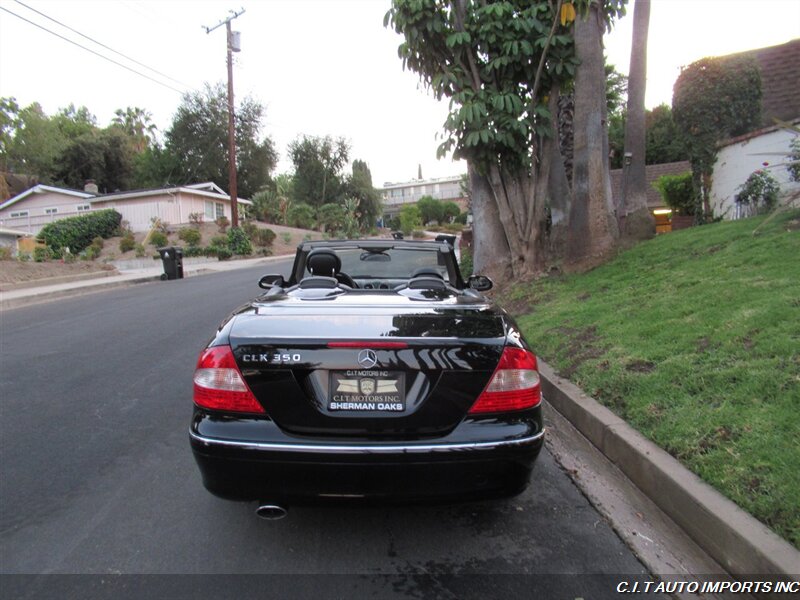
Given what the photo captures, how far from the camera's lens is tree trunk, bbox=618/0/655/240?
1120 centimetres

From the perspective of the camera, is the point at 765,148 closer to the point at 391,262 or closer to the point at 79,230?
the point at 391,262

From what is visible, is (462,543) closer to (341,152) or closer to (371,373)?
(371,373)

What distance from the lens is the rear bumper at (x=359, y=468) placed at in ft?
8.70

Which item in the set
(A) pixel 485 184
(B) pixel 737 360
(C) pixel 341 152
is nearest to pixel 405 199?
(C) pixel 341 152

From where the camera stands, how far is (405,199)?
104 meters

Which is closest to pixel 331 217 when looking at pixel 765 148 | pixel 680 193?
pixel 680 193

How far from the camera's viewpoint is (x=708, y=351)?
14.9 ft

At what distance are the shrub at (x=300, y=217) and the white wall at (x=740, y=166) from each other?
127 ft

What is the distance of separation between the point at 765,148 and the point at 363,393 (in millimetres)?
11746

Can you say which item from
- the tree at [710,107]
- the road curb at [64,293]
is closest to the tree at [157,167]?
the road curb at [64,293]

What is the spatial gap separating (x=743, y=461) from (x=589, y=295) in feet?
16.3

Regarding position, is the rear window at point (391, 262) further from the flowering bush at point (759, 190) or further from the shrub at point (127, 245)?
the shrub at point (127, 245)

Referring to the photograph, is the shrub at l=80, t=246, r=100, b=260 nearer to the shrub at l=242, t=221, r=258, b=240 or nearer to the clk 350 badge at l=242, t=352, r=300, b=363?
the shrub at l=242, t=221, r=258, b=240

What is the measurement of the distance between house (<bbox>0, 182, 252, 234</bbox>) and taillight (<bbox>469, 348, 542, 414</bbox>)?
36.5 m
